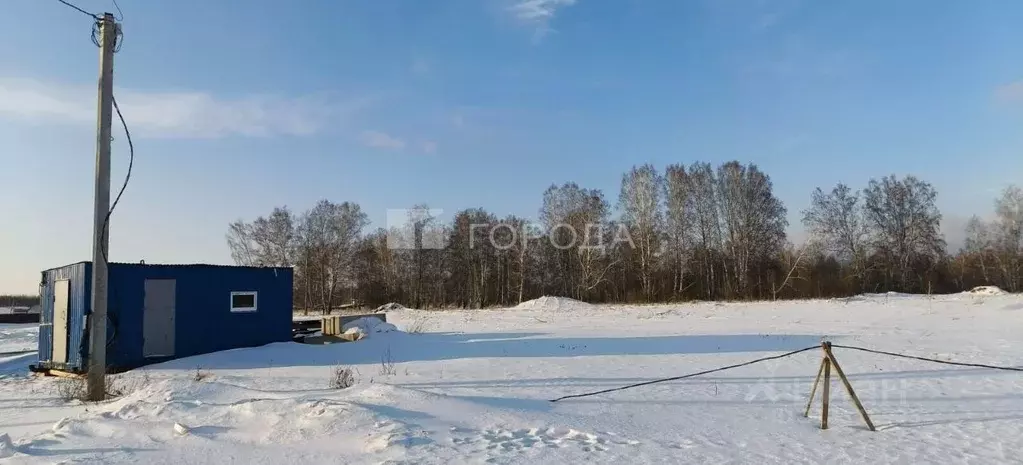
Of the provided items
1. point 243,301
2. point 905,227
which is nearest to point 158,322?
point 243,301

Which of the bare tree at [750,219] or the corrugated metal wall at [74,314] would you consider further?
the bare tree at [750,219]

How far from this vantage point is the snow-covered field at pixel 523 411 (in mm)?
6281

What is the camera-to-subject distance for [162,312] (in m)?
15.0

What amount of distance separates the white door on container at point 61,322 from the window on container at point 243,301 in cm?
351

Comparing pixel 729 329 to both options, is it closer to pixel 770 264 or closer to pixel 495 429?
pixel 495 429

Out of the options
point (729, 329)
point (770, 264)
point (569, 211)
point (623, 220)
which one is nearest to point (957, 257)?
point (770, 264)

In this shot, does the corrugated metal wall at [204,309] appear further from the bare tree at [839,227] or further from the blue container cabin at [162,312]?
the bare tree at [839,227]

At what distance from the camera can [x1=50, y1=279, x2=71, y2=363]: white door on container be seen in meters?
13.8

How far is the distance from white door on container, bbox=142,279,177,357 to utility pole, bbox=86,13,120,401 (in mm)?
5357

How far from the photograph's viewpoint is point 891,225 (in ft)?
177

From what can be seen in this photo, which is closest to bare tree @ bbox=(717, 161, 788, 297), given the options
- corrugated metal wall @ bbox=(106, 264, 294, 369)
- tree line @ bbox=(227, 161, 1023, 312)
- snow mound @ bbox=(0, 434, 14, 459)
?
tree line @ bbox=(227, 161, 1023, 312)

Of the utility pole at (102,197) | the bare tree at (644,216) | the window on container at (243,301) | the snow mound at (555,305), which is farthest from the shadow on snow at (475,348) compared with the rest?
the bare tree at (644,216)

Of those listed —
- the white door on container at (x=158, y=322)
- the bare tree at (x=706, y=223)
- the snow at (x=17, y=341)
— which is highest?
the bare tree at (x=706, y=223)

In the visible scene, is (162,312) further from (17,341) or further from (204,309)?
(17,341)
